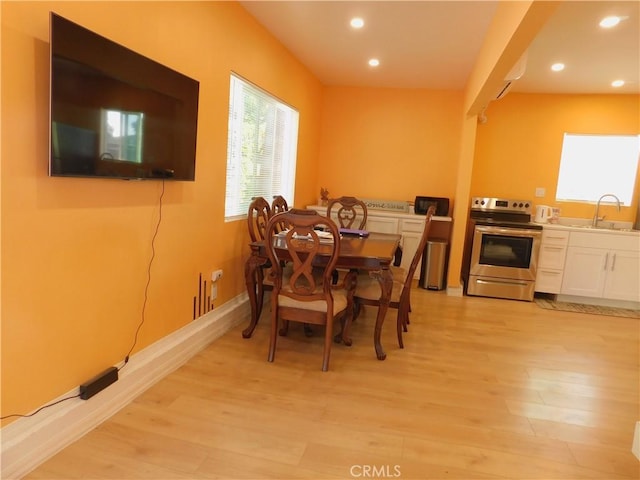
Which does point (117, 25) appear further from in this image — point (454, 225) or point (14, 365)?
point (454, 225)

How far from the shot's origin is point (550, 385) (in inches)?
101

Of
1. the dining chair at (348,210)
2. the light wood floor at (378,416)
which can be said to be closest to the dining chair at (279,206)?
the dining chair at (348,210)

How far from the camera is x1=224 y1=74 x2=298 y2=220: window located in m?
3.25

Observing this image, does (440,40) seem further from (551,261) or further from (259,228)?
(551,261)

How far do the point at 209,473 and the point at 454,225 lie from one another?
12.9ft

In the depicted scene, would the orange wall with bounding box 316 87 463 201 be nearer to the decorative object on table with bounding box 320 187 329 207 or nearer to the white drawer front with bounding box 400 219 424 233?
the decorative object on table with bounding box 320 187 329 207

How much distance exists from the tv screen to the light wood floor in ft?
3.84

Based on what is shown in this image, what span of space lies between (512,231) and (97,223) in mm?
4224

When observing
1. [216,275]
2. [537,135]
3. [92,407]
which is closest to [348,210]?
[216,275]

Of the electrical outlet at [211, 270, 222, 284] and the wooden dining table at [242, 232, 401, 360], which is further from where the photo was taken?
the electrical outlet at [211, 270, 222, 284]

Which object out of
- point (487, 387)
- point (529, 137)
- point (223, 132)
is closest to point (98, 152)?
point (223, 132)

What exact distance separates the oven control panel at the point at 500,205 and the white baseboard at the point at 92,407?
3561mm

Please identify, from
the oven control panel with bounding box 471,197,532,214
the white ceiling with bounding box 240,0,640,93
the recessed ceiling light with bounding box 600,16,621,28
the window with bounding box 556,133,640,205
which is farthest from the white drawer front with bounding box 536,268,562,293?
the recessed ceiling light with bounding box 600,16,621,28

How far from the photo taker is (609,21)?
2.84 m
